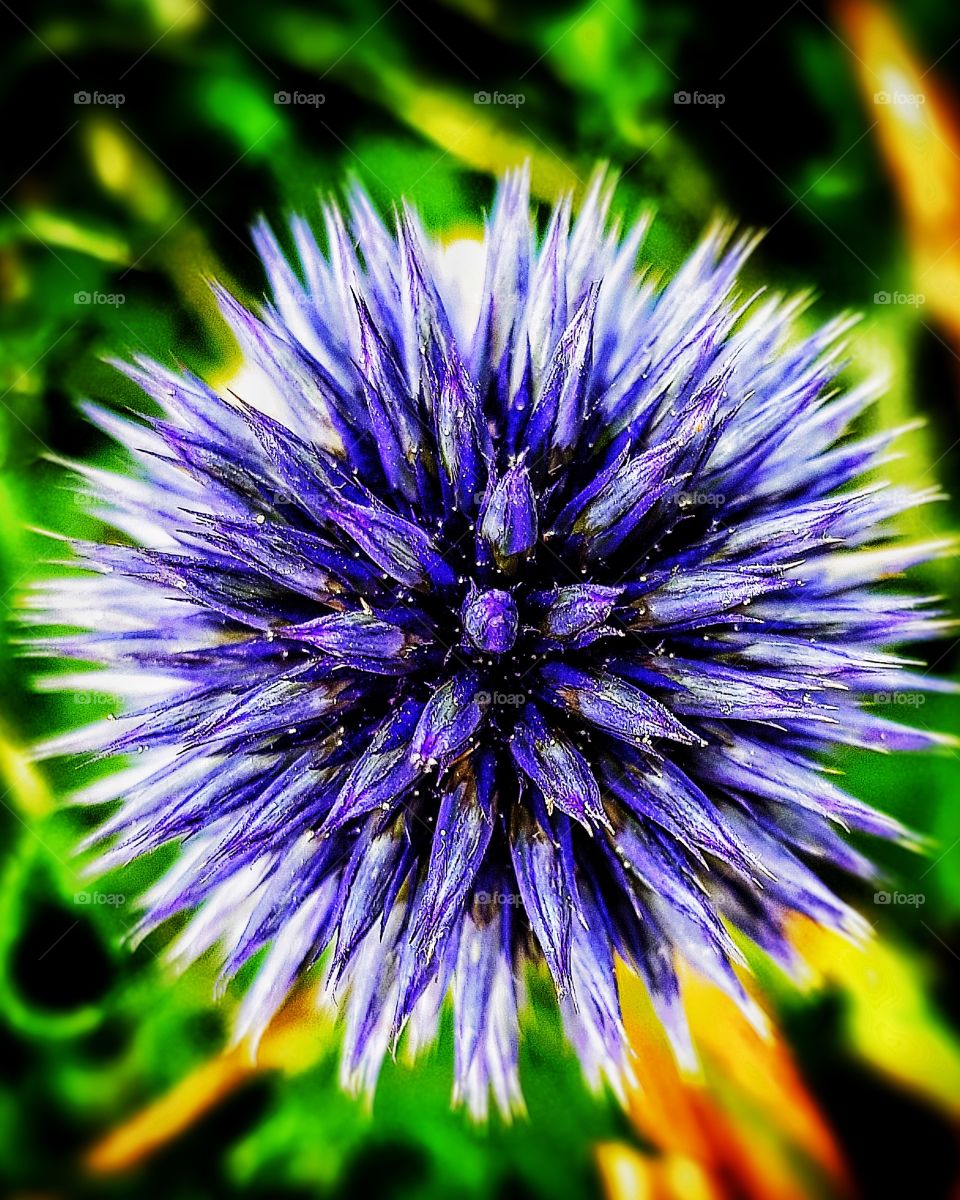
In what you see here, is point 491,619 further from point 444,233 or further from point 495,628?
point 444,233

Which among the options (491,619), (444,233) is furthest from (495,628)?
(444,233)

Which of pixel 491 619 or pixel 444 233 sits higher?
pixel 444 233

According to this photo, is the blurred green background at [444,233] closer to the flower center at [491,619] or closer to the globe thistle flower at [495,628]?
the globe thistle flower at [495,628]

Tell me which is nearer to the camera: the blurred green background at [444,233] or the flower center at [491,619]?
the flower center at [491,619]

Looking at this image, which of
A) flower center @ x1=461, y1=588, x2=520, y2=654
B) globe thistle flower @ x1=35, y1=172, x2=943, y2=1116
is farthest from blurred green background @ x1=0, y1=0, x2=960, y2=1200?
flower center @ x1=461, y1=588, x2=520, y2=654

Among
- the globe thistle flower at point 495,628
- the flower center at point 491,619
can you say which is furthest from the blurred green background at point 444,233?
the flower center at point 491,619
